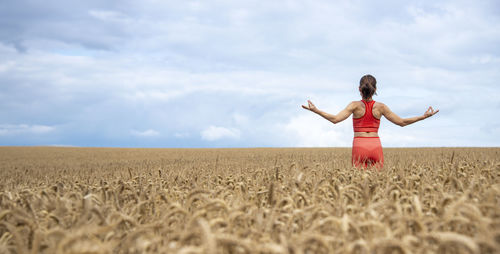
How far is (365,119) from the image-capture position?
26.3 feet

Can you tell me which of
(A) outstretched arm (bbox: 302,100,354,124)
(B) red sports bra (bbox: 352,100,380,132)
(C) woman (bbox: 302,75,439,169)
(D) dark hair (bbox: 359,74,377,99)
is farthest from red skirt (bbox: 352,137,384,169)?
(D) dark hair (bbox: 359,74,377,99)

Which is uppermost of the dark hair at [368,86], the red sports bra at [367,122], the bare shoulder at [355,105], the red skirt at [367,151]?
the dark hair at [368,86]

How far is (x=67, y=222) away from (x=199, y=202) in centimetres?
146

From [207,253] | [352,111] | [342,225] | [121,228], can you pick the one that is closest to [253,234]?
[342,225]

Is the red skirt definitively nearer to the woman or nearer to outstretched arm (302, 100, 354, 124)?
the woman

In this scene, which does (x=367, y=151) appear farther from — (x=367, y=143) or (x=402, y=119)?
(x=402, y=119)

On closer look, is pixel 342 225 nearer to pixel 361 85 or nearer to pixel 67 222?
pixel 67 222

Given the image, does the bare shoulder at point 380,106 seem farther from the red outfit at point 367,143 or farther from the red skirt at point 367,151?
the red skirt at point 367,151

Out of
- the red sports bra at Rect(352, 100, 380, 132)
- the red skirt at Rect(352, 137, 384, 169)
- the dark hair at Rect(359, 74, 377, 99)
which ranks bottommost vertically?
the red skirt at Rect(352, 137, 384, 169)

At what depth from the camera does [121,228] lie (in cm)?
330

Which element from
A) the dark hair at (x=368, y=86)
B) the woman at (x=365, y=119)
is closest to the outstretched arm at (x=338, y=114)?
the woman at (x=365, y=119)

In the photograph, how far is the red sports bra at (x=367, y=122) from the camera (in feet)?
26.1

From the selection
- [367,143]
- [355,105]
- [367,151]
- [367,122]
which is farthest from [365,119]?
[367,151]

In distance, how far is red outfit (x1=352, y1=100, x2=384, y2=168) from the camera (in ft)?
26.2
